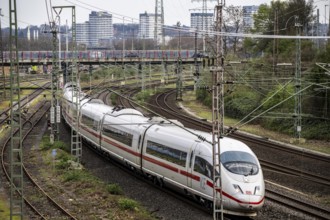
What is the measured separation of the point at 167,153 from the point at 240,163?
4066mm

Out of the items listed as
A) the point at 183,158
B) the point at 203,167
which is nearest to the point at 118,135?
the point at 183,158

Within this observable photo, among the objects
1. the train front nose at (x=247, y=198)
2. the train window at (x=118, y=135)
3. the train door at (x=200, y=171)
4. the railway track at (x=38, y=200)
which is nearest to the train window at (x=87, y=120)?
the train window at (x=118, y=135)

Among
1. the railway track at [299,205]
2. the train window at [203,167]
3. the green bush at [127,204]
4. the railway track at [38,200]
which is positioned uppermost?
the train window at [203,167]

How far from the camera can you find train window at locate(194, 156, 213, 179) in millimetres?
17047

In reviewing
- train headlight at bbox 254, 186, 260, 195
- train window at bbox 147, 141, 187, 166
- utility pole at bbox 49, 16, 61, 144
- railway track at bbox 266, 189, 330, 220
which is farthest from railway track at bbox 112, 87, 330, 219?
utility pole at bbox 49, 16, 61, 144

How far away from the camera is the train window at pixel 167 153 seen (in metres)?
19.1

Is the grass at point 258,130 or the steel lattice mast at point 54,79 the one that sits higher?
the steel lattice mast at point 54,79

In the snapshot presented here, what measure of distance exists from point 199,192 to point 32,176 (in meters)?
10.1

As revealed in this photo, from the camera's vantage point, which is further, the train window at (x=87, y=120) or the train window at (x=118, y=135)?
the train window at (x=87, y=120)

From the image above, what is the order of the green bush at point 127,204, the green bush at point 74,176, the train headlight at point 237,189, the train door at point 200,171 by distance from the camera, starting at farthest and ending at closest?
1. the green bush at point 74,176
2. the green bush at point 127,204
3. the train door at point 200,171
4. the train headlight at point 237,189

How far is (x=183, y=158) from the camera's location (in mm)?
18984

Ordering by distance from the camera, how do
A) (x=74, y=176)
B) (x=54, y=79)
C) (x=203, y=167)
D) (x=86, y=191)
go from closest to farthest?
(x=203, y=167) < (x=86, y=191) < (x=74, y=176) < (x=54, y=79)

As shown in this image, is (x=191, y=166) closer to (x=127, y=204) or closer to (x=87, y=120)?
(x=127, y=204)

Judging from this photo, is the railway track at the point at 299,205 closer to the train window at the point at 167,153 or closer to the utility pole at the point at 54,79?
the train window at the point at 167,153
